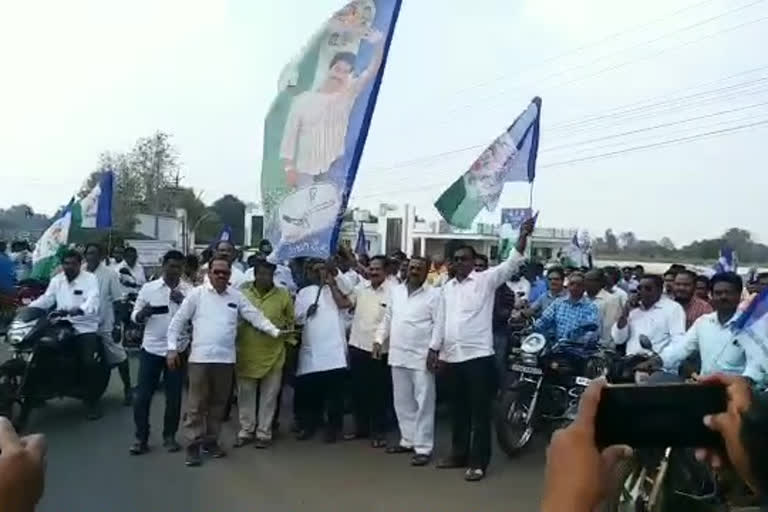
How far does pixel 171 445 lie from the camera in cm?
648

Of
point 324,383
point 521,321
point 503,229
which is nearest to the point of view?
point 324,383

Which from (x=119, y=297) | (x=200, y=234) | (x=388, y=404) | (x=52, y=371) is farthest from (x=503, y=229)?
(x=200, y=234)

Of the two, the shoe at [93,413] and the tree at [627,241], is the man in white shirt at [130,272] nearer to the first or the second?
the shoe at [93,413]

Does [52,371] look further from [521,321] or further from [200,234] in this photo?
[200,234]

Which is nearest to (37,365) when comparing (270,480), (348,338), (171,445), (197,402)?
(171,445)

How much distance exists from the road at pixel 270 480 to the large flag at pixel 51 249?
2469 mm

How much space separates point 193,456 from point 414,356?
1927mm

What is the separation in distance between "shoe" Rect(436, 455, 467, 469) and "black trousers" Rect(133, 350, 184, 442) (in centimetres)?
221

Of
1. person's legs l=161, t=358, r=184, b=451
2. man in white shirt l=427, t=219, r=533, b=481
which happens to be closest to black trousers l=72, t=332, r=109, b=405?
person's legs l=161, t=358, r=184, b=451

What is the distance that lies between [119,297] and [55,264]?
108 centimetres

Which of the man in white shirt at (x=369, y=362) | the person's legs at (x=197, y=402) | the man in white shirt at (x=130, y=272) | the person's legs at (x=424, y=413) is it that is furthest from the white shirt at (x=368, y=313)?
the man in white shirt at (x=130, y=272)

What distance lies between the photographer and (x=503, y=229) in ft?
34.4

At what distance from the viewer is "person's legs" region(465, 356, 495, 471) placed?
19.6 ft

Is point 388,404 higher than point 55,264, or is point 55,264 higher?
point 55,264
